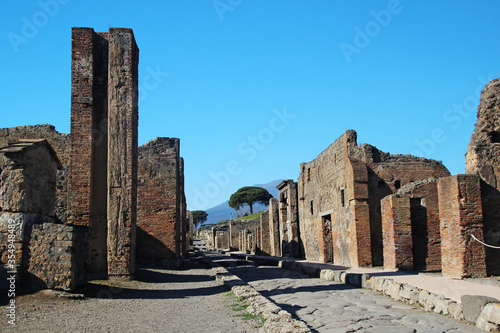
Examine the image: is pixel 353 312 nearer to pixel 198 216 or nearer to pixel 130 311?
pixel 130 311

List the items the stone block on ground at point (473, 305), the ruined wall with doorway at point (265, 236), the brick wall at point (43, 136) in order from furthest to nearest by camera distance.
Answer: the ruined wall with doorway at point (265, 236), the brick wall at point (43, 136), the stone block on ground at point (473, 305)

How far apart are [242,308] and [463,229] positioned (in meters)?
5.68

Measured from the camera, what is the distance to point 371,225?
1457 centimetres

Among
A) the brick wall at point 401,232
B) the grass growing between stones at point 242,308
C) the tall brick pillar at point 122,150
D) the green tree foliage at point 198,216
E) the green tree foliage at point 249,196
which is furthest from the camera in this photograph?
the green tree foliage at point 198,216

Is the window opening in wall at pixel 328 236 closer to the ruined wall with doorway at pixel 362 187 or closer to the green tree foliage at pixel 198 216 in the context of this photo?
the ruined wall with doorway at pixel 362 187

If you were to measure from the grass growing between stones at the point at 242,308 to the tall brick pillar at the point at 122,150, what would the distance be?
3.01 metres

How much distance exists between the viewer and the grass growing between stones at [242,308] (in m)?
5.68

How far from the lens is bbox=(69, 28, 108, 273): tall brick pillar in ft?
35.3

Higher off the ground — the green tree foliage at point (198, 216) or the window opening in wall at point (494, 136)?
the window opening in wall at point (494, 136)

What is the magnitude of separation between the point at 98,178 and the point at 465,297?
28.5ft

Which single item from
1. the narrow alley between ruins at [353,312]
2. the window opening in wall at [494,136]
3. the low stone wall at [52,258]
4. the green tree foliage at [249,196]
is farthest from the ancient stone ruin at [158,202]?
the green tree foliage at [249,196]

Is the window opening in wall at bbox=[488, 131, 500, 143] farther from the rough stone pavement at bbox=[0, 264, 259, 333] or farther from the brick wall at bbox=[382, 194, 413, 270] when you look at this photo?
the rough stone pavement at bbox=[0, 264, 259, 333]

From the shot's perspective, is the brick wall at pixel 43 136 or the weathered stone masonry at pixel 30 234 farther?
the brick wall at pixel 43 136

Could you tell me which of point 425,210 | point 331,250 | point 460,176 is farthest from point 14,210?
point 331,250
